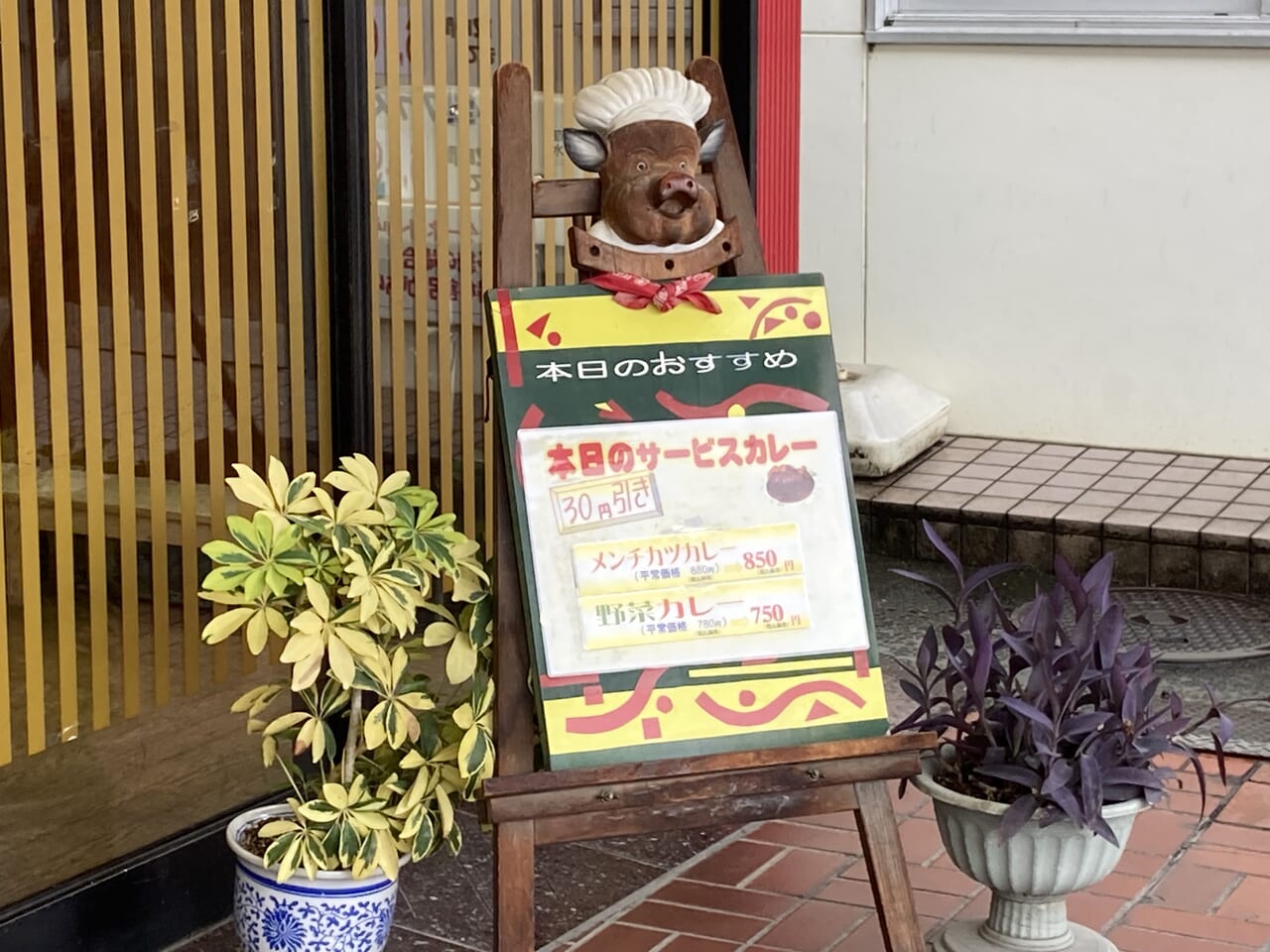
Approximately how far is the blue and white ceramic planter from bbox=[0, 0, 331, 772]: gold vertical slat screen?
519 mm

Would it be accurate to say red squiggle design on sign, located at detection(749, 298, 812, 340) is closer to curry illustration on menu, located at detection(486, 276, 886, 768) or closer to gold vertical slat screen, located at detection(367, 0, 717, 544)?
curry illustration on menu, located at detection(486, 276, 886, 768)

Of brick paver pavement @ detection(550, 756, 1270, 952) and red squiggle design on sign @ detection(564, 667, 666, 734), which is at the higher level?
red squiggle design on sign @ detection(564, 667, 666, 734)

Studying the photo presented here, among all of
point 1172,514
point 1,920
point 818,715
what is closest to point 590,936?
point 818,715

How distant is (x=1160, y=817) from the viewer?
424cm

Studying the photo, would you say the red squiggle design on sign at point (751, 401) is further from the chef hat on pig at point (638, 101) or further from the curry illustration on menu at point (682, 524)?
the chef hat on pig at point (638, 101)

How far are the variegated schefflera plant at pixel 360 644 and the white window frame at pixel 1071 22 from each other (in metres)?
4.34

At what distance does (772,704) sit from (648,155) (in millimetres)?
1035

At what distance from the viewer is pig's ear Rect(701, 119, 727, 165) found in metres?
3.36

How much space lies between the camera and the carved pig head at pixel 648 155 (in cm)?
322

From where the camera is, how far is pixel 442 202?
14.1ft

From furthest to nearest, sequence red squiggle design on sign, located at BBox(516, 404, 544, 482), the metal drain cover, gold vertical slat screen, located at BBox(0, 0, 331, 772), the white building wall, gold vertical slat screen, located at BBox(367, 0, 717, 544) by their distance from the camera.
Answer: the white building wall → the metal drain cover → gold vertical slat screen, located at BBox(367, 0, 717, 544) → gold vertical slat screen, located at BBox(0, 0, 331, 772) → red squiggle design on sign, located at BBox(516, 404, 544, 482)

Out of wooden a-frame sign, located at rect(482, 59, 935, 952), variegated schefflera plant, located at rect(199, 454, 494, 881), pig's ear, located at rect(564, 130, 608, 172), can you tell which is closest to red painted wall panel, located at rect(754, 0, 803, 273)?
pig's ear, located at rect(564, 130, 608, 172)

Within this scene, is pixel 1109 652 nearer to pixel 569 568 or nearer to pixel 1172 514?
pixel 569 568

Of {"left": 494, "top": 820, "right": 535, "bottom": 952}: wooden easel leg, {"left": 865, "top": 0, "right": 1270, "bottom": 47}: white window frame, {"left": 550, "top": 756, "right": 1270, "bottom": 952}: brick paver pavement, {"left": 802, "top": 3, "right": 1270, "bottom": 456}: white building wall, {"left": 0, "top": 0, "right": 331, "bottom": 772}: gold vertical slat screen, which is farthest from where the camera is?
{"left": 802, "top": 3, "right": 1270, "bottom": 456}: white building wall
